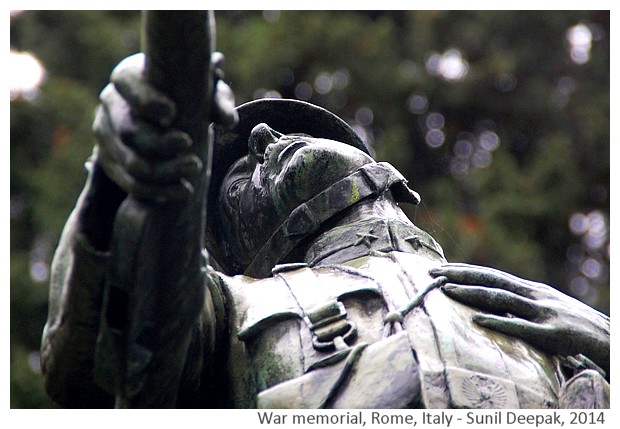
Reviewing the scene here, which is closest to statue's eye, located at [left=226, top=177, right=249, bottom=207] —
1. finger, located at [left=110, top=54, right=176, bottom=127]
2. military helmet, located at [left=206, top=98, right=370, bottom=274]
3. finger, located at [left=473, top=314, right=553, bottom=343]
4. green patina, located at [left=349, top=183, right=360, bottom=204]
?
military helmet, located at [left=206, top=98, right=370, bottom=274]

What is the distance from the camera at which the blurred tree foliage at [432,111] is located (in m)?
11.4

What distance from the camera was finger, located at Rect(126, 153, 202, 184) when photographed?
2641 millimetres

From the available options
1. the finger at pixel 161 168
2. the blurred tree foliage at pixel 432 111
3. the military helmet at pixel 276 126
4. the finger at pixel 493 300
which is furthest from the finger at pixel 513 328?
the blurred tree foliage at pixel 432 111

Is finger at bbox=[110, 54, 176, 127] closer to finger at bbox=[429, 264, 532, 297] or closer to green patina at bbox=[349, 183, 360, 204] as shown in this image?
finger at bbox=[429, 264, 532, 297]

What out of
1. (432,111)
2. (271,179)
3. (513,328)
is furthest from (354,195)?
(432,111)

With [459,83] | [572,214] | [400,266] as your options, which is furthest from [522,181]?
[400,266]

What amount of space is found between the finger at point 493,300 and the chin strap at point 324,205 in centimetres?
53

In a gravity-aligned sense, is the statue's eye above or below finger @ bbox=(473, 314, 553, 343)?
above

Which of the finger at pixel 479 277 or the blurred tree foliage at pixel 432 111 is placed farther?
the blurred tree foliage at pixel 432 111

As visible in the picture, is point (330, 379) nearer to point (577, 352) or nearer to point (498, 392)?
point (498, 392)

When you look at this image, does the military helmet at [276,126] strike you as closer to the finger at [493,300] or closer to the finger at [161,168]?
the finger at [493,300]

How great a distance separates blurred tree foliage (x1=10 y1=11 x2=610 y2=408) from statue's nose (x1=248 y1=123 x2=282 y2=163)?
19.6ft
